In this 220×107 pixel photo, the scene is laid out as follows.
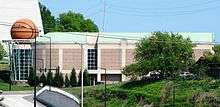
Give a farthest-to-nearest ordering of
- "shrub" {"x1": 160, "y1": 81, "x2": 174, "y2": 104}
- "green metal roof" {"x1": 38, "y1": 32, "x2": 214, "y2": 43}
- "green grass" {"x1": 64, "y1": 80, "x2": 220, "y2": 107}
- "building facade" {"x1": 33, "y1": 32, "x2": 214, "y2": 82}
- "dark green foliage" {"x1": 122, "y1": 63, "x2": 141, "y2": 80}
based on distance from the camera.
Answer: "green metal roof" {"x1": 38, "y1": 32, "x2": 214, "y2": 43}
"building facade" {"x1": 33, "y1": 32, "x2": 214, "y2": 82}
"dark green foliage" {"x1": 122, "y1": 63, "x2": 141, "y2": 80}
"shrub" {"x1": 160, "y1": 81, "x2": 174, "y2": 104}
"green grass" {"x1": 64, "y1": 80, "x2": 220, "y2": 107}

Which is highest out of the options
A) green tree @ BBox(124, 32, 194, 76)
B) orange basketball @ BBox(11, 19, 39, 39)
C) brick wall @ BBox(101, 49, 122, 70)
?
orange basketball @ BBox(11, 19, 39, 39)

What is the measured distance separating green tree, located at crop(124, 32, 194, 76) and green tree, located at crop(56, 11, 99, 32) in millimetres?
65972

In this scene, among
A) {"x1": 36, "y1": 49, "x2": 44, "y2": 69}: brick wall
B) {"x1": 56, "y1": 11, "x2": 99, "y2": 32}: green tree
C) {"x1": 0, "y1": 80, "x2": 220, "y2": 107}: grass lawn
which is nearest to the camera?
{"x1": 0, "y1": 80, "x2": 220, "y2": 107}: grass lawn

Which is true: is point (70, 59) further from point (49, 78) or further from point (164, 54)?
point (164, 54)

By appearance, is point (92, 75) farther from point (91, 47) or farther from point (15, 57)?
point (15, 57)

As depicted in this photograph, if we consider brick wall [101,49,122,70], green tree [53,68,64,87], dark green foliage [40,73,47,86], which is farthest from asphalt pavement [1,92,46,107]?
brick wall [101,49,122,70]

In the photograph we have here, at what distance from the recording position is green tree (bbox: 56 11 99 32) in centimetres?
13725

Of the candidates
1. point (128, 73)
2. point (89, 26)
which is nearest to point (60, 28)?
point (89, 26)

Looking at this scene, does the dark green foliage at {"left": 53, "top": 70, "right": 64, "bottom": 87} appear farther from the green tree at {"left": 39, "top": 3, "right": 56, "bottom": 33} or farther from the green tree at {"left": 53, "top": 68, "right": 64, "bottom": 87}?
the green tree at {"left": 39, "top": 3, "right": 56, "bottom": 33}

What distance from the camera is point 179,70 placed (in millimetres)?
68562

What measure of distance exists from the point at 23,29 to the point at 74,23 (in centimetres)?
4872

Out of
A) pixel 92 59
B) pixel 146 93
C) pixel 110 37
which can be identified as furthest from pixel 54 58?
pixel 146 93

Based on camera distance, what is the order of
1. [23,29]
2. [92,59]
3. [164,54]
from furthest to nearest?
[92,59] → [23,29] → [164,54]

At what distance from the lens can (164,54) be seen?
69.2m
